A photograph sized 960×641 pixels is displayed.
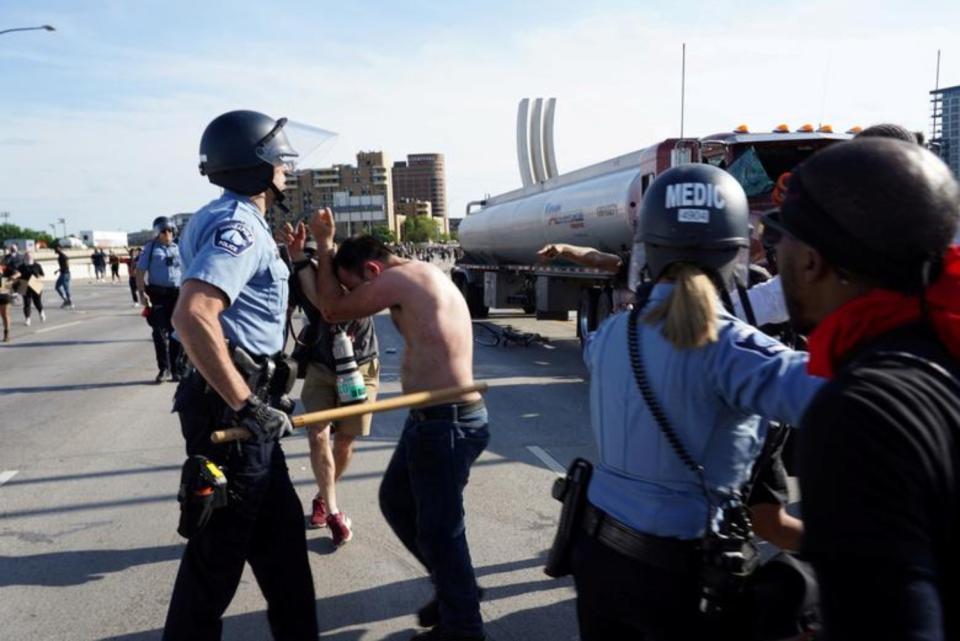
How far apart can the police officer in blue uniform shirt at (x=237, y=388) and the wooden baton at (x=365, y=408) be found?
0.17ft

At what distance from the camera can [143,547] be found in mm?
4914

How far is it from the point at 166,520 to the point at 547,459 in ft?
9.53

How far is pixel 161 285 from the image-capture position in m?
10.8

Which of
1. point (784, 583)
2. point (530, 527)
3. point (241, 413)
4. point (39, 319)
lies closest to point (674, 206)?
point (784, 583)

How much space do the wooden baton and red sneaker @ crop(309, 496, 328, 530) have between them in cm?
194

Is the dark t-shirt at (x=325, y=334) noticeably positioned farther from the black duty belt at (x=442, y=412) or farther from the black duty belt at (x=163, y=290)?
the black duty belt at (x=163, y=290)

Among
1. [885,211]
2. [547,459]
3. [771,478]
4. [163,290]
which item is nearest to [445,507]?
[771,478]

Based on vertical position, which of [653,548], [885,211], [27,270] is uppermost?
[885,211]

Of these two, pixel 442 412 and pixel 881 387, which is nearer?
pixel 881 387

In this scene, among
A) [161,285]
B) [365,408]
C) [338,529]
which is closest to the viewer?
[365,408]

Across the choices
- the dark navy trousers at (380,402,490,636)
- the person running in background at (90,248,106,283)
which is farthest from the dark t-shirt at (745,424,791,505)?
the person running in background at (90,248,106,283)

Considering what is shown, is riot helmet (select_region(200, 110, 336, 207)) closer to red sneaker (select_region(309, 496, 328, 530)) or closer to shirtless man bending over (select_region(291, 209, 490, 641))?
shirtless man bending over (select_region(291, 209, 490, 641))

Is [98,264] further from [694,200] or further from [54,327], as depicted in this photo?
[694,200]

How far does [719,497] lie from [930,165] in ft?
3.05
